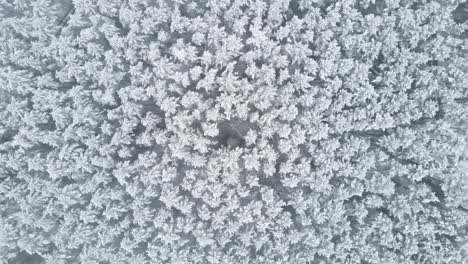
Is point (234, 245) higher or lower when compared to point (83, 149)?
lower

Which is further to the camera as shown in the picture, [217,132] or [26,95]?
[26,95]

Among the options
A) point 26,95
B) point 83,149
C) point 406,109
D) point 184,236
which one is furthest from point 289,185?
point 26,95

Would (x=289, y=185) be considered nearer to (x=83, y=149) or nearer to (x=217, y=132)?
(x=217, y=132)

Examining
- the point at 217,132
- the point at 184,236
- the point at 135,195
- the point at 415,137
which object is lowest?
the point at 184,236

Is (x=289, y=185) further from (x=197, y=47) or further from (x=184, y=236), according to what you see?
(x=197, y=47)

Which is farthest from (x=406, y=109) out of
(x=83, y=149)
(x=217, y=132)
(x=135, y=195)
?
(x=83, y=149)

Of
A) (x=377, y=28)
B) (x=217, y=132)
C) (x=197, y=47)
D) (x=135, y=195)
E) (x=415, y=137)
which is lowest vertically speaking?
(x=135, y=195)
